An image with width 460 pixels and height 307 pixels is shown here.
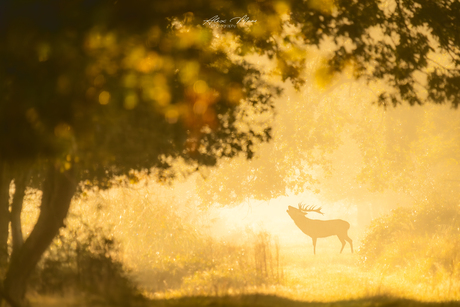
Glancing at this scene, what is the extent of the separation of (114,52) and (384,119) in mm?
25689

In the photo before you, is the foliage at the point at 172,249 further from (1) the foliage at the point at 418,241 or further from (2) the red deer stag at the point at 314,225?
(1) the foliage at the point at 418,241

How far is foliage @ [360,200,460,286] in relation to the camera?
16308 mm

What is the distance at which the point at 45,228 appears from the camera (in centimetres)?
829

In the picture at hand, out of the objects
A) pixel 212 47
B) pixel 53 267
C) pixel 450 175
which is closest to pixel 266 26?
pixel 212 47

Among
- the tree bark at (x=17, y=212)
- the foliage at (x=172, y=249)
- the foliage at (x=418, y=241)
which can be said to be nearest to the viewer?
the tree bark at (x=17, y=212)

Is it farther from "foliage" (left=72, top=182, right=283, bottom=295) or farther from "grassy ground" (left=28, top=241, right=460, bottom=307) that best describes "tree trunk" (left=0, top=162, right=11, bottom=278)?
"foliage" (left=72, top=182, right=283, bottom=295)

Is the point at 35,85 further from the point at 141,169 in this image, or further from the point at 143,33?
the point at 141,169

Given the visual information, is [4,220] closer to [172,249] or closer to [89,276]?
[89,276]

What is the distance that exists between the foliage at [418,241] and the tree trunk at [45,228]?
38.4ft

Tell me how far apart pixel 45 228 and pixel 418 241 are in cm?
1601

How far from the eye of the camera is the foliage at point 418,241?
16.3 metres

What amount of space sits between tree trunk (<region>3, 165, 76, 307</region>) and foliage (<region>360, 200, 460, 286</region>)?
11.7 meters

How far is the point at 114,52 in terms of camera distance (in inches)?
262

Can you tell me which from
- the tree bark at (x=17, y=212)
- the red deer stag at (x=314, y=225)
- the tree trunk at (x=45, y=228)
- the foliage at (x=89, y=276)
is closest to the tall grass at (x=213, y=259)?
the foliage at (x=89, y=276)
